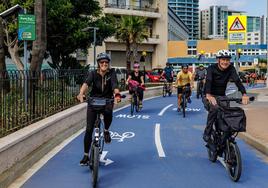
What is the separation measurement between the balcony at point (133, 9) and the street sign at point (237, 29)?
49.4 m

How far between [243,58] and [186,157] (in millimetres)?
96862

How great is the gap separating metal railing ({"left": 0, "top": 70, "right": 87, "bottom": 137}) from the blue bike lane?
3.55 ft

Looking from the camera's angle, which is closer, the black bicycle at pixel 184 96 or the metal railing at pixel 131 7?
the black bicycle at pixel 184 96

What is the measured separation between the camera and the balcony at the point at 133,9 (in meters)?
65.3

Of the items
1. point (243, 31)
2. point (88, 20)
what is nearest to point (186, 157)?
point (243, 31)

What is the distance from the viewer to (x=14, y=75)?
9.27 metres

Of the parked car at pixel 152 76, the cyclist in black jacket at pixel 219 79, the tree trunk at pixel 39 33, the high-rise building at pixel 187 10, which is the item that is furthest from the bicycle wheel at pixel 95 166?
the high-rise building at pixel 187 10

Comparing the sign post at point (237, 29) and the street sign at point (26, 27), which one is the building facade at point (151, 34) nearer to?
the sign post at point (237, 29)

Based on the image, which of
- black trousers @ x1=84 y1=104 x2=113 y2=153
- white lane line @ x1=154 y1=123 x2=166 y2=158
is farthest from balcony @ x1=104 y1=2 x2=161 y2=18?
black trousers @ x1=84 y1=104 x2=113 y2=153

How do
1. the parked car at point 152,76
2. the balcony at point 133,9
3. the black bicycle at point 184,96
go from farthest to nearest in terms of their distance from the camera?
the balcony at point 133,9 < the parked car at point 152,76 < the black bicycle at point 184,96

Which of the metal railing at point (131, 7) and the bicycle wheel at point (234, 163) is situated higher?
the metal railing at point (131, 7)

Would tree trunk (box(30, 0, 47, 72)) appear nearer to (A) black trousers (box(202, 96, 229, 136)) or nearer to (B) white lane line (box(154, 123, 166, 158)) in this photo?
(B) white lane line (box(154, 123, 166, 158))

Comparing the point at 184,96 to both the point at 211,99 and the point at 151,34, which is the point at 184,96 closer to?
the point at 211,99

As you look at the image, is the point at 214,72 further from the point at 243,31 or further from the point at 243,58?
the point at 243,58
